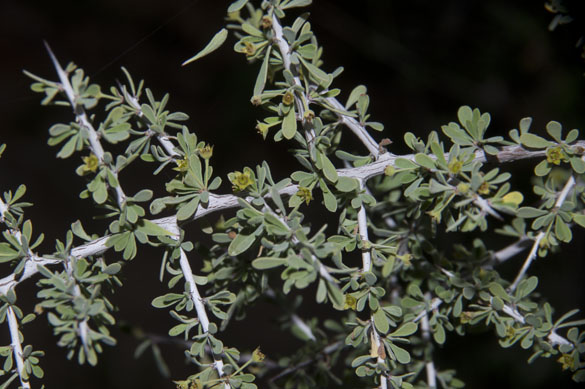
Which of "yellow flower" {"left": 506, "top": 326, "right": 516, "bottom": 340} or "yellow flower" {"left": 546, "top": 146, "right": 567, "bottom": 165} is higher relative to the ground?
"yellow flower" {"left": 546, "top": 146, "right": 567, "bottom": 165}

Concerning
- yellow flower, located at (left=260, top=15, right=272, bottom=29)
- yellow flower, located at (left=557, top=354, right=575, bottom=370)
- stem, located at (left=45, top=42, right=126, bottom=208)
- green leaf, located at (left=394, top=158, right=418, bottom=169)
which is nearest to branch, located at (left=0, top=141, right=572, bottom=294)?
green leaf, located at (left=394, top=158, right=418, bottom=169)

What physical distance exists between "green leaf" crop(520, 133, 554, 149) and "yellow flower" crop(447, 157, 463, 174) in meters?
0.16

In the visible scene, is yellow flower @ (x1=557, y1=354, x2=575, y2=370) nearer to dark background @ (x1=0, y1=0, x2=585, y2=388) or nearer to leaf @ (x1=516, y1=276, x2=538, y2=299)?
leaf @ (x1=516, y1=276, x2=538, y2=299)

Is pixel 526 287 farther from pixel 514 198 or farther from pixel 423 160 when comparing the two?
pixel 423 160

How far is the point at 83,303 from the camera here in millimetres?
803

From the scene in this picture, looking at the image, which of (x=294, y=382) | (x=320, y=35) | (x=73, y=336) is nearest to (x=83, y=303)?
(x=73, y=336)

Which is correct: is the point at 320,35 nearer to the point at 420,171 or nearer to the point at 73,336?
the point at 420,171

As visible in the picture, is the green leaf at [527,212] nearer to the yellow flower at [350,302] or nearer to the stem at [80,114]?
the yellow flower at [350,302]

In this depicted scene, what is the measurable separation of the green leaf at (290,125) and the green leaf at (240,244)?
0.57 feet

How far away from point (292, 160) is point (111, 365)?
4.90ft

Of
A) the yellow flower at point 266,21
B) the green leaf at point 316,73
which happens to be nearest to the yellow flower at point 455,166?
the green leaf at point 316,73

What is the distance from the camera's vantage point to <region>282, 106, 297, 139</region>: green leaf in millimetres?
848

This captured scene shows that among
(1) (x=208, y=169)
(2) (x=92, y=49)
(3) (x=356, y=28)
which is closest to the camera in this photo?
(1) (x=208, y=169)

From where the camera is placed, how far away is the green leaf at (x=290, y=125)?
0.85 meters
